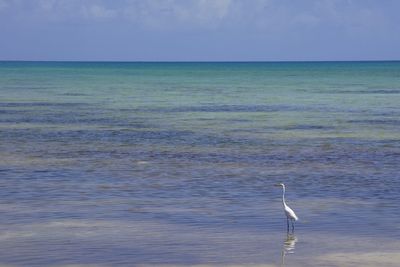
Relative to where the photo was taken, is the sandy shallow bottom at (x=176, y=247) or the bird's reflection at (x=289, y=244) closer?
the sandy shallow bottom at (x=176, y=247)

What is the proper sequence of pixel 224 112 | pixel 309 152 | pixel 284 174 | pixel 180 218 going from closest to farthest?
pixel 180 218 → pixel 284 174 → pixel 309 152 → pixel 224 112

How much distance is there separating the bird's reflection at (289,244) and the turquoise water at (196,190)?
3 cm

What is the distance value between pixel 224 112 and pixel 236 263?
31092 mm

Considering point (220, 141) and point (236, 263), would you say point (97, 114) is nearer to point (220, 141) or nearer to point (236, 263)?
point (220, 141)

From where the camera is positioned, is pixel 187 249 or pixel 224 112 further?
pixel 224 112

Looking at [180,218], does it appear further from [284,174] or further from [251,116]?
[251,116]

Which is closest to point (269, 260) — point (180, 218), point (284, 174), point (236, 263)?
point (236, 263)

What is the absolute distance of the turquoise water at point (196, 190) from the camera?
1362 cm

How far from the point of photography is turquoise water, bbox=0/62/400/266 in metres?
13.6

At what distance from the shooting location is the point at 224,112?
143 feet

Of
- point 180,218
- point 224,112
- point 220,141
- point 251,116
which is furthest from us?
point 224,112

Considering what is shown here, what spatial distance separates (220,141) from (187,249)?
51.7ft

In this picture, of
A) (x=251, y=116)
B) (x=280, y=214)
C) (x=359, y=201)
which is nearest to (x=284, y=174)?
(x=359, y=201)

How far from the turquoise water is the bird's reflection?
0.10 feet
